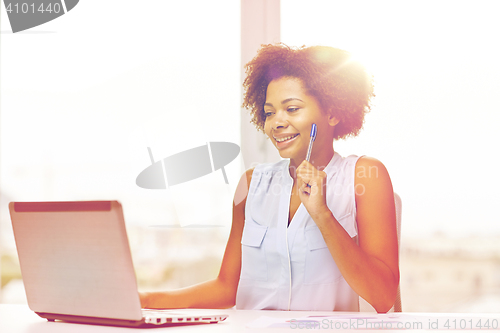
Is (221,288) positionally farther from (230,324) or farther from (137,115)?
(137,115)

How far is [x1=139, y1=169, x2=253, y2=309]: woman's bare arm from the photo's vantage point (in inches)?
39.9

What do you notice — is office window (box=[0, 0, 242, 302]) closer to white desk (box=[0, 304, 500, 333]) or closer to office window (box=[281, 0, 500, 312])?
office window (box=[281, 0, 500, 312])

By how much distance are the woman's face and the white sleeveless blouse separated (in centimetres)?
10

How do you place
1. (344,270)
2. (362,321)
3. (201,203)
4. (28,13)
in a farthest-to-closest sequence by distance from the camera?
(28,13)
(201,203)
(344,270)
(362,321)

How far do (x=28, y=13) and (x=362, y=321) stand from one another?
1897 millimetres

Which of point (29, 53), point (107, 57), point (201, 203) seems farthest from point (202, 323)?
point (29, 53)

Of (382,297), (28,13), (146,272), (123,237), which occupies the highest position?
(28,13)

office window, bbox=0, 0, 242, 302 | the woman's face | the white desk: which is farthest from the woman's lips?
the white desk

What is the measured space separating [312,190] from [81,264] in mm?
557

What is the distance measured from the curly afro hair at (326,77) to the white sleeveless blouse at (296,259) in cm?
17

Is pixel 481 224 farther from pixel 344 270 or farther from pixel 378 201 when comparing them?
pixel 344 270

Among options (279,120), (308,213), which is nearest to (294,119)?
(279,120)

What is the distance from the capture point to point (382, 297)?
1.08 m

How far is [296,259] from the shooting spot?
1.22 m
